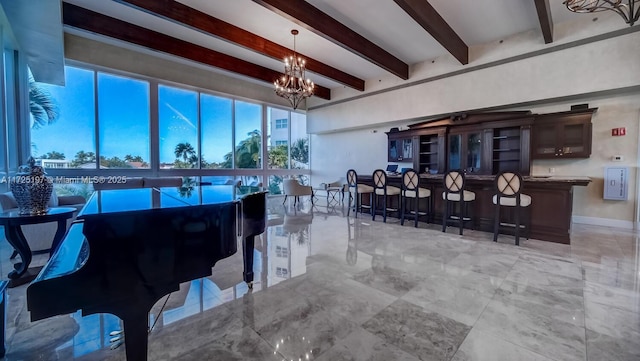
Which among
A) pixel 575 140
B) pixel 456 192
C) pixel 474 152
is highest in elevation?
pixel 575 140

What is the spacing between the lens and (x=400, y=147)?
7.42 metres

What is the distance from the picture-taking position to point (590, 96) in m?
4.73

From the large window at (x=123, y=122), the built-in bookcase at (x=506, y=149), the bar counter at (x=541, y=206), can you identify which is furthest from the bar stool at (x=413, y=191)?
the large window at (x=123, y=122)

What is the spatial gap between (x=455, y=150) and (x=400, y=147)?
1519 millimetres

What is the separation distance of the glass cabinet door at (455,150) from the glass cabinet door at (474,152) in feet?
0.62

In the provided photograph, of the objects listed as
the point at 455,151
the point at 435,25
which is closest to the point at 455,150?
the point at 455,151

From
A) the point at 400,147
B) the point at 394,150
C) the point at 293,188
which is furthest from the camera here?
the point at 394,150

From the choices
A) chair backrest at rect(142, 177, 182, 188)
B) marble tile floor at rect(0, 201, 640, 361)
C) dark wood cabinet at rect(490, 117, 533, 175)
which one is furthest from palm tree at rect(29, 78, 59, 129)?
dark wood cabinet at rect(490, 117, 533, 175)

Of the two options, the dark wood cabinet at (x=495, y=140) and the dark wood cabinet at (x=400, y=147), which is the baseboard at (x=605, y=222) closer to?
the dark wood cabinet at (x=495, y=140)

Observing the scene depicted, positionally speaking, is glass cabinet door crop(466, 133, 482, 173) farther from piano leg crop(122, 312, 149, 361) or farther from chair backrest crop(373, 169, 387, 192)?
piano leg crop(122, 312, 149, 361)

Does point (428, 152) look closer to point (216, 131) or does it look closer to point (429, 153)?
point (429, 153)

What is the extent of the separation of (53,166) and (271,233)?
16.1ft

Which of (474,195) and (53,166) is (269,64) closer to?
(53,166)

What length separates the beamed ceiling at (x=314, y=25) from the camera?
4.15 meters
